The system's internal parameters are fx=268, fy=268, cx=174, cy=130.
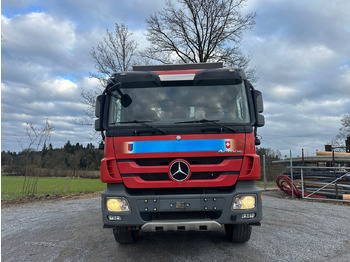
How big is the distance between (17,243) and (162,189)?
3541 mm

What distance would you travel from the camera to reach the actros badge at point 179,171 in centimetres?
375

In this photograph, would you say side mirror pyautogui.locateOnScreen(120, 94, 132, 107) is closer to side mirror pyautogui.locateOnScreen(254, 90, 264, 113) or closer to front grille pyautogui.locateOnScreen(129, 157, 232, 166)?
front grille pyautogui.locateOnScreen(129, 157, 232, 166)

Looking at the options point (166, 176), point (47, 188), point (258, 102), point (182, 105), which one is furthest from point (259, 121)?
point (47, 188)

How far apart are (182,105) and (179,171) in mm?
1022

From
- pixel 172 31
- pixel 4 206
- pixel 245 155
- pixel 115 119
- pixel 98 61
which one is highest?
pixel 172 31

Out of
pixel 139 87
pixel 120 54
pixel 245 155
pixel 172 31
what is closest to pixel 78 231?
pixel 139 87

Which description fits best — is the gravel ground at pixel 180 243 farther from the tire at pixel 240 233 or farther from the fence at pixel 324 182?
the fence at pixel 324 182

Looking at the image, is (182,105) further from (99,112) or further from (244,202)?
(244,202)

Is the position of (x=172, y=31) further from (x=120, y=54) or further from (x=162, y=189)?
(x=162, y=189)

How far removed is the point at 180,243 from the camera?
4773 millimetres

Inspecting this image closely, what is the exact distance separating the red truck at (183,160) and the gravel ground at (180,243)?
0.79 m

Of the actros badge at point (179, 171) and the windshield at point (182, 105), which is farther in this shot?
the windshield at point (182, 105)

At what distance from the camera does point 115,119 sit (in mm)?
4070

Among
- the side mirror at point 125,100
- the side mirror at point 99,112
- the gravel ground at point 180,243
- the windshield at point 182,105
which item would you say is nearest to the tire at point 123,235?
the gravel ground at point 180,243
